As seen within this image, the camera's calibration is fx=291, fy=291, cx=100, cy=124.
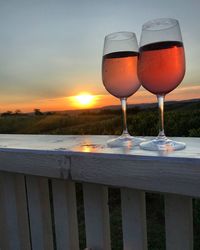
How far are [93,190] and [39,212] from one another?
0.23m

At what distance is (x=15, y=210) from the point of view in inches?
37.8

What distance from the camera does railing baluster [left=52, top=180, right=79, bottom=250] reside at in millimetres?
834

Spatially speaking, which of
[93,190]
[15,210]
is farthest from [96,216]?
[15,210]

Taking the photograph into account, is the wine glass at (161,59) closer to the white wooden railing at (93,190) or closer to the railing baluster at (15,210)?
the white wooden railing at (93,190)

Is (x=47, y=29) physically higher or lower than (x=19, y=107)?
higher

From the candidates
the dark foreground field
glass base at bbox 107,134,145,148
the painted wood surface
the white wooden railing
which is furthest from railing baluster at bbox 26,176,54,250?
the dark foreground field

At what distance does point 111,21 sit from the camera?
1804 mm

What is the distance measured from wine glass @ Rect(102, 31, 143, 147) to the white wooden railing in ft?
0.38

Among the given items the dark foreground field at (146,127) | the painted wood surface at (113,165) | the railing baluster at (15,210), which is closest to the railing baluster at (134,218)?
the painted wood surface at (113,165)

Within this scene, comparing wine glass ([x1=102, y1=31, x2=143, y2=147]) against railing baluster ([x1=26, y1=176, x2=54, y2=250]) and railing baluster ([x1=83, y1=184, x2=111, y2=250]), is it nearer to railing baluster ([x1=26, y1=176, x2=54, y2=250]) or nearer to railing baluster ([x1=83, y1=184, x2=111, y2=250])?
railing baluster ([x1=83, y1=184, x2=111, y2=250])

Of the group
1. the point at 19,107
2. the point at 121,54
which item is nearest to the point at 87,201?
the point at 121,54

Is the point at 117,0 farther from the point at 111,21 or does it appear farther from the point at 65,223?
the point at 65,223

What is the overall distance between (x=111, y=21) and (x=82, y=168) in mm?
1354

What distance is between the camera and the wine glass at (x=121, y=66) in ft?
2.29
